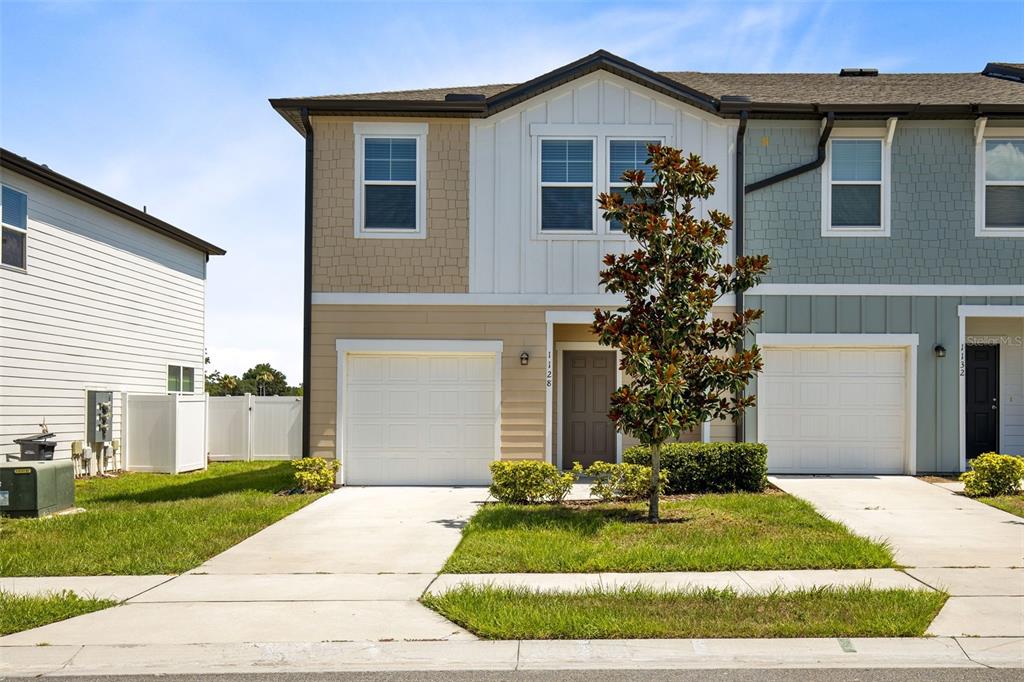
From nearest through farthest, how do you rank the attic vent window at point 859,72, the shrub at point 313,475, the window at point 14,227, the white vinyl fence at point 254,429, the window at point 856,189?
the shrub at point 313,475 < the window at point 856,189 < the window at point 14,227 < the attic vent window at point 859,72 < the white vinyl fence at point 254,429

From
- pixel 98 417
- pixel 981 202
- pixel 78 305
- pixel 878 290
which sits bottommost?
pixel 98 417

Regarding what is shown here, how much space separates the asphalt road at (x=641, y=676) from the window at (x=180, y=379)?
17.6 m

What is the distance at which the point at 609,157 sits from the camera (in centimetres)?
1495

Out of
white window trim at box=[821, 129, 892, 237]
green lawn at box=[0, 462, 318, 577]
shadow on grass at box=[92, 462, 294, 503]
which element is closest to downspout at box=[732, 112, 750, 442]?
white window trim at box=[821, 129, 892, 237]

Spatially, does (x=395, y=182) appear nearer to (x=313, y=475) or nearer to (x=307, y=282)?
(x=307, y=282)

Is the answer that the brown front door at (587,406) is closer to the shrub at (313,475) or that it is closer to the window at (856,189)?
the shrub at (313,475)

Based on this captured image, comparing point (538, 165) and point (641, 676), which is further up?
point (538, 165)

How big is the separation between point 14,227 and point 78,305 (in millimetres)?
2339

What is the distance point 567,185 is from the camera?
15.0m

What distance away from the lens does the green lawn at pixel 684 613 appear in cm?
659

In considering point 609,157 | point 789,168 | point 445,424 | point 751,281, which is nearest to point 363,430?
point 445,424

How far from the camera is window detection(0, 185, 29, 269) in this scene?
1592 cm

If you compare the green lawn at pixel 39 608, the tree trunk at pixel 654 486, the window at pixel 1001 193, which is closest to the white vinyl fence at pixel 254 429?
the tree trunk at pixel 654 486

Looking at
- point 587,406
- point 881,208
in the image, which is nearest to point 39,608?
point 587,406
